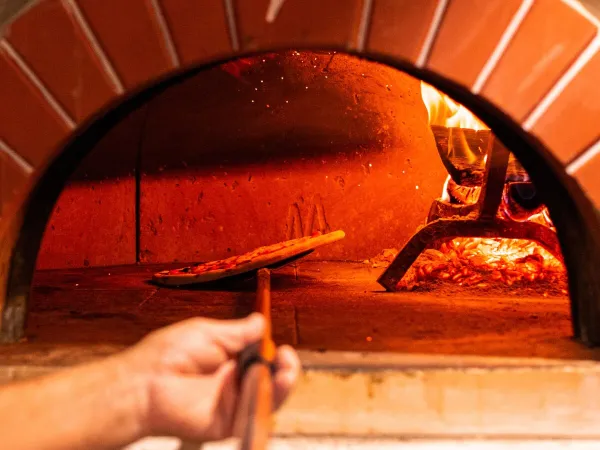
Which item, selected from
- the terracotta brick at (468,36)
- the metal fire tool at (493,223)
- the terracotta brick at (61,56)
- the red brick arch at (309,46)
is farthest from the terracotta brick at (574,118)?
the terracotta brick at (61,56)

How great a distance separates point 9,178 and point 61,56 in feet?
0.73

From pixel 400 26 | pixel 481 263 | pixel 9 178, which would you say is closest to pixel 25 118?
pixel 9 178

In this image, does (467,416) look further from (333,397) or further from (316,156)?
(316,156)

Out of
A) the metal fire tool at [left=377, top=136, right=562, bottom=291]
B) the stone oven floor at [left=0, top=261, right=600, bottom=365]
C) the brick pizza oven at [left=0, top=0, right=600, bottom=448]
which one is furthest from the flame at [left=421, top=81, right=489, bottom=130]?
the stone oven floor at [left=0, top=261, right=600, bottom=365]

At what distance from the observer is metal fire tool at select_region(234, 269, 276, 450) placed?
56 centimetres

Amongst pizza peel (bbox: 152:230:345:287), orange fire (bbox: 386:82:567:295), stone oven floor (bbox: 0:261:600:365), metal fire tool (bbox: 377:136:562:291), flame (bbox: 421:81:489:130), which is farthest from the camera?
flame (bbox: 421:81:489:130)

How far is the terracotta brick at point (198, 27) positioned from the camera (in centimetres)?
99

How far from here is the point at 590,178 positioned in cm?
Answer: 100

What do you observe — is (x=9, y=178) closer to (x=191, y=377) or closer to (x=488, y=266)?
(x=191, y=377)

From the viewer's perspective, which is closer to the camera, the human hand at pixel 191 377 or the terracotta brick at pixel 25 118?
the human hand at pixel 191 377

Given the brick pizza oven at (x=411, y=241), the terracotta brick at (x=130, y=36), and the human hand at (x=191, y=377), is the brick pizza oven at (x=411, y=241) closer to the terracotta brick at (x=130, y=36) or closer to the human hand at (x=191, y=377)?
the terracotta brick at (x=130, y=36)

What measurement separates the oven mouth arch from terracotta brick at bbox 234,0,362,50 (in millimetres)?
37

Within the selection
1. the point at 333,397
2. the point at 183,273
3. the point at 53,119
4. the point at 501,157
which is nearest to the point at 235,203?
the point at 183,273

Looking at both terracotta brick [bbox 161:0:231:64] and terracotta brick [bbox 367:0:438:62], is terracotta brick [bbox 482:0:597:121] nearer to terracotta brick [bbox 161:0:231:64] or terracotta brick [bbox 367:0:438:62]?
terracotta brick [bbox 367:0:438:62]
